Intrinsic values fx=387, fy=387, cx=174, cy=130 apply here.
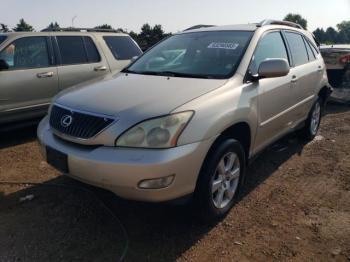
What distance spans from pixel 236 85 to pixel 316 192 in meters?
1.54

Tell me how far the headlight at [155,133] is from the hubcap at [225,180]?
0.60 meters

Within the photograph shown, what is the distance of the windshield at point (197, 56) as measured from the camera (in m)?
3.73

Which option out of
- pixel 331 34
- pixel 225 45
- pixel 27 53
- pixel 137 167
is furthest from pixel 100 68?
pixel 331 34

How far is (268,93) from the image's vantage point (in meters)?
3.94

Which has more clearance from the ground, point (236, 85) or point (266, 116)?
point (236, 85)

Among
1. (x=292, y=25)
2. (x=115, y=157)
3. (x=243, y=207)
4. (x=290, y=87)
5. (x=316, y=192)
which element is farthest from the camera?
(x=292, y=25)

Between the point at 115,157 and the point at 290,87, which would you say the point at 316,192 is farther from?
the point at 115,157

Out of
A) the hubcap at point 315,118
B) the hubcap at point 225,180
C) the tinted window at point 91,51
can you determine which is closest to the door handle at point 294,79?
the hubcap at point 315,118

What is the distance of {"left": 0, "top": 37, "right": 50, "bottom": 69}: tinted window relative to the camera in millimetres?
5559

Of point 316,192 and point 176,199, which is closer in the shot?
point 176,199

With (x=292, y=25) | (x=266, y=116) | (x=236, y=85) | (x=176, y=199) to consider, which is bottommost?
(x=176, y=199)

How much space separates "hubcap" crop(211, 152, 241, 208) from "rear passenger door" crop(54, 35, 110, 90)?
3.61 m

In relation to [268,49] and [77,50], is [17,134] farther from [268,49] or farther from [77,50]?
[268,49]

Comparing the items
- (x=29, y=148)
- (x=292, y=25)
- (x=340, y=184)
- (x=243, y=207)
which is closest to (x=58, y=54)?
(x=29, y=148)
